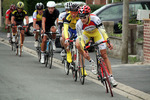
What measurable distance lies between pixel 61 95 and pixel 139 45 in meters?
7.44

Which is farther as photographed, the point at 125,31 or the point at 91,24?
the point at 125,31

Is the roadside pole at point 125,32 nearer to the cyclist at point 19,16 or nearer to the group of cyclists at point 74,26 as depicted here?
the group of cyclists at point 74,26

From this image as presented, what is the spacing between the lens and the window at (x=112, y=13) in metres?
21.6

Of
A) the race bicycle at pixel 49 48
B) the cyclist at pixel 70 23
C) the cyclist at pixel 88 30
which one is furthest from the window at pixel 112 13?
the cyclist at pixel 88 30

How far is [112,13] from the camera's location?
2180cm

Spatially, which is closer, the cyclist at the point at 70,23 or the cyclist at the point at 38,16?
the cyclist at the point at 70,23

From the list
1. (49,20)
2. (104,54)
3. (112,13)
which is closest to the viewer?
(104,54)

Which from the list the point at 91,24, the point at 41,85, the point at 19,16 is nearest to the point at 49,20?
the point at 19,16

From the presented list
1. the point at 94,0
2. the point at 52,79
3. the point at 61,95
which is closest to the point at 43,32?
the point at 52,79

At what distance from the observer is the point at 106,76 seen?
9.92 meters

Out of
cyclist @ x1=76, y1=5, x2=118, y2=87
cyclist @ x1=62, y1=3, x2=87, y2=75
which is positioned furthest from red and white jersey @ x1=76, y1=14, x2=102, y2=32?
cyclist @ x1=62, y1=3, x2=87, y2=75

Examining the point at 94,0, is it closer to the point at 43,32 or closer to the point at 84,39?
the point at 43,32

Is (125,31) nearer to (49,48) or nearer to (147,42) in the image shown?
(147,42)

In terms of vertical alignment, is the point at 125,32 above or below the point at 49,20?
below
